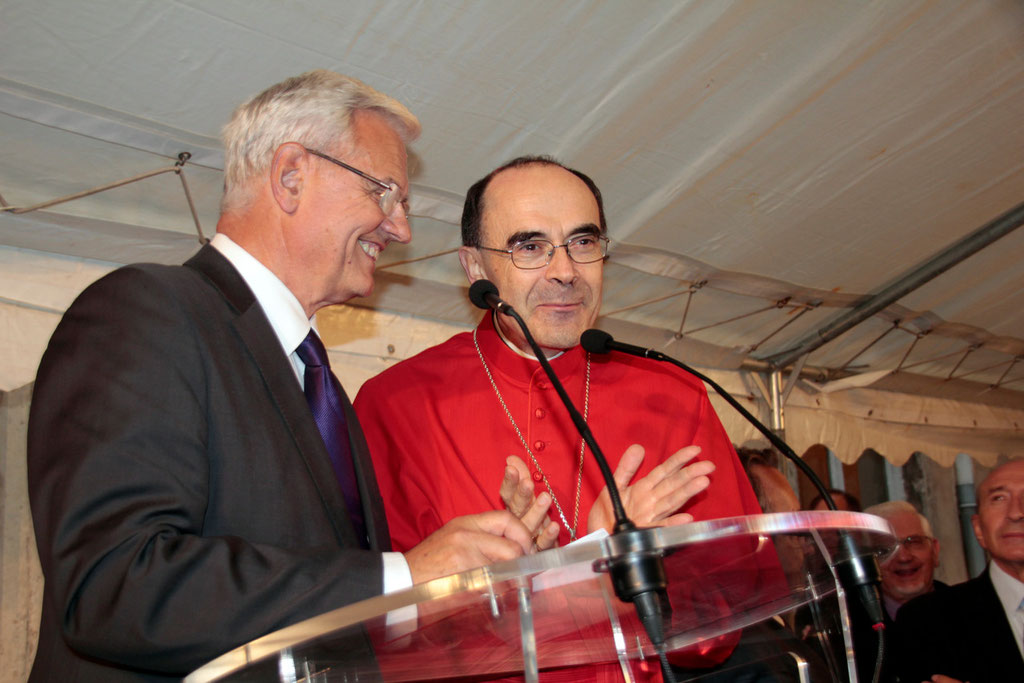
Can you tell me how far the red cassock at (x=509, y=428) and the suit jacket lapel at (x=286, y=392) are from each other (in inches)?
35.9

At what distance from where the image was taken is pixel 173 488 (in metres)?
1.42

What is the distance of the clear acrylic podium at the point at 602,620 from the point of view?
1084 millimetres

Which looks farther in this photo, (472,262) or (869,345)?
(869,345)

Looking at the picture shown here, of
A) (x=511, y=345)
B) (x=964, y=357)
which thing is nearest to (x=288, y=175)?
(x=511, y=345)

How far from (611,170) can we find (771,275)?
173 cm

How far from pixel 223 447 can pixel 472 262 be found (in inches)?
64.5

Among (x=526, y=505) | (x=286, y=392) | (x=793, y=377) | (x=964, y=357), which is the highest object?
(x=964, y=357)

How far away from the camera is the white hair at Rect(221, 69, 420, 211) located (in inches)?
85.2

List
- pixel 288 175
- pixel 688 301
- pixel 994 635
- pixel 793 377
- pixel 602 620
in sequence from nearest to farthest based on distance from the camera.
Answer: pixel 602 620
pixel 288 175
pixel 994 635
pixel 688 301
pixel 793 377

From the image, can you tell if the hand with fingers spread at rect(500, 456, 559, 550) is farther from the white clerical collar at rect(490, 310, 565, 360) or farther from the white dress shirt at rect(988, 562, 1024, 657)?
the white dress shirt at rect(988, 562, 1024, 657)

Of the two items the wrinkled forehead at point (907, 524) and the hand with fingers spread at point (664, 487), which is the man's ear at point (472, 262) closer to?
the hand with fingers spread at point (664, 487)

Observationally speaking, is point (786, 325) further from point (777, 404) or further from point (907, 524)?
point (907, 524)

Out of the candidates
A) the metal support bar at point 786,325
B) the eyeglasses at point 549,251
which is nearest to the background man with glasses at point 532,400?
the eyeglasses at point 549,251

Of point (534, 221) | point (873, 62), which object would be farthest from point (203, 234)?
point (873, 62)
